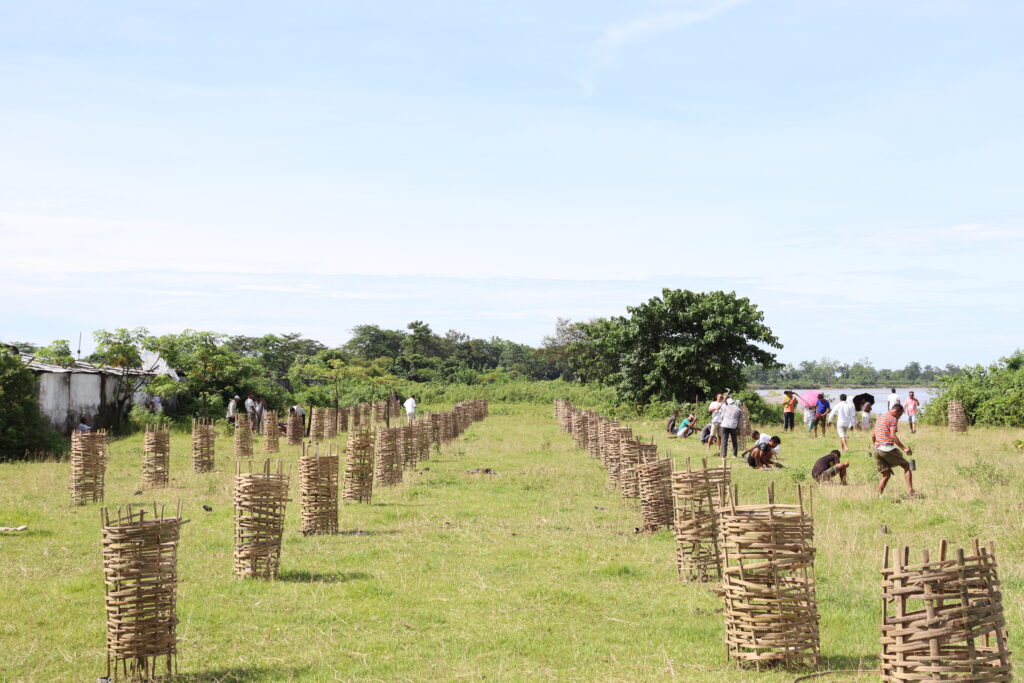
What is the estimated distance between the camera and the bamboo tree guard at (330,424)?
3628 centimetres

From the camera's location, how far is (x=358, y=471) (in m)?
18.4

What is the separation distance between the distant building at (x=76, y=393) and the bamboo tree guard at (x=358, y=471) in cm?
1612

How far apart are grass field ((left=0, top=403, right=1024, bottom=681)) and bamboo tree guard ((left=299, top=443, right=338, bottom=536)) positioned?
0.31m

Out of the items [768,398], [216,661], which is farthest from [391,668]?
[768,398]

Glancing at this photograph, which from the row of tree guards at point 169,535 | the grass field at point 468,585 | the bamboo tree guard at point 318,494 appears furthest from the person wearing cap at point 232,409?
the bamboo tree guard at point 318,494

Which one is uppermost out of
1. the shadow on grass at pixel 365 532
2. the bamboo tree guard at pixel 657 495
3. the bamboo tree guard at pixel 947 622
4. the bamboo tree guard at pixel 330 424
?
Result: the bamboo tree guard at pixel 947 622

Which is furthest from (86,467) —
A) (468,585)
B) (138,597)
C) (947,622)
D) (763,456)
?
(947,622)

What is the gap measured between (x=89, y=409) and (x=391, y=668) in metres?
30.6

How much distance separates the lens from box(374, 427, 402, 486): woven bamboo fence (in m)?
21.0

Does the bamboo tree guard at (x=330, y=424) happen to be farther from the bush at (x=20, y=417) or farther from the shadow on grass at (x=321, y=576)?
the shadow on grass at (x=321, y=576)

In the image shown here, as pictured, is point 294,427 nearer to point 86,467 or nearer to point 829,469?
point 86,467

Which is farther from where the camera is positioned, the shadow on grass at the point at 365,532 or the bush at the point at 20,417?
the bush at the point at 20,417

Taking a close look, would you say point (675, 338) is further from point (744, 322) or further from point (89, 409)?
point (89, 409)

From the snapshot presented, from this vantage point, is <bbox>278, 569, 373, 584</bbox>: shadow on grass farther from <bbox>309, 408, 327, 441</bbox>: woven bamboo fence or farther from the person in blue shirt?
<bbox>309, 408, 327, 441</bbox>: woven bamboo fence
